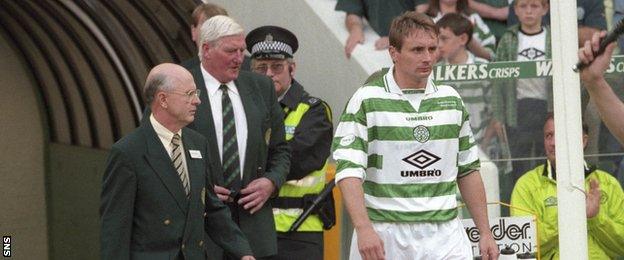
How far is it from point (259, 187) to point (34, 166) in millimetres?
8207

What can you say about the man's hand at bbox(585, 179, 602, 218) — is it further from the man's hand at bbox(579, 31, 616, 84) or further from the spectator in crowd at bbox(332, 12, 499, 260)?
the man's hand at bbox(579, 31, 616, 84)

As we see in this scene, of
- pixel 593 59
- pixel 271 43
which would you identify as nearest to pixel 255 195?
pixel 271 43

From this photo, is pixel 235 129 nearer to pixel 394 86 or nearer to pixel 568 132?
pixel 394 86

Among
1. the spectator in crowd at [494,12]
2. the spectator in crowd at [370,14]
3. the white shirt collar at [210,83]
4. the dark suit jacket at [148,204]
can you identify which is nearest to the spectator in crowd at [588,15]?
the spectator in crowd at [494,12]

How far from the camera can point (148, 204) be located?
9.63 meters

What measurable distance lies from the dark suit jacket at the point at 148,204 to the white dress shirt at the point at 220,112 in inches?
40.7

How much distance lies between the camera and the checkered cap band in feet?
40.4

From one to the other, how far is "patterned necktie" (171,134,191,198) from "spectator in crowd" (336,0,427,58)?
4575 millimetres

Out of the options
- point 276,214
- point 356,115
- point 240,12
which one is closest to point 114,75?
point 240,12

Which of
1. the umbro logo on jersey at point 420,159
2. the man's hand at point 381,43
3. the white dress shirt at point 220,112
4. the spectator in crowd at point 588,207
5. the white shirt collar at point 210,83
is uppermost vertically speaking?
the man's hand at point 381,43

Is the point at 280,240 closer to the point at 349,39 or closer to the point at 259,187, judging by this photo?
the point at 259,187

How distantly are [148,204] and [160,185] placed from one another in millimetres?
111

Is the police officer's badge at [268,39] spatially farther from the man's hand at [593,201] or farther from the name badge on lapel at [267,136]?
the man's hand at [593,201]

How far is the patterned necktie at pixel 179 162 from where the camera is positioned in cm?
975
